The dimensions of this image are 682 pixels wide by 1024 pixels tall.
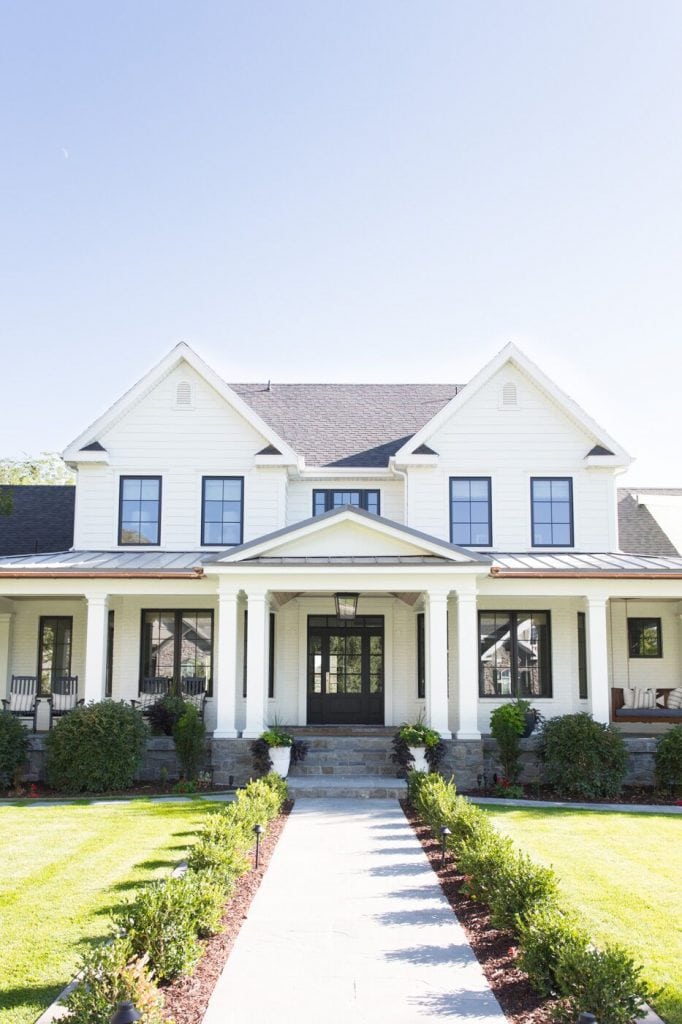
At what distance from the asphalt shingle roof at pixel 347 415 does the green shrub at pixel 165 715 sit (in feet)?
21.6

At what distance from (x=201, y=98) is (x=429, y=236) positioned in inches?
178

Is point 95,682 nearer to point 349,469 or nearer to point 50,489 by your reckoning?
point 349,469

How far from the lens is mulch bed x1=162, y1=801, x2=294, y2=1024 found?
19.2ft

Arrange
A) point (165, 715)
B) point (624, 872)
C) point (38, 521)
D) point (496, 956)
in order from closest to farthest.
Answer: point (496, 956) → point (624, 872) → point (165, 715) → point (38, 521)

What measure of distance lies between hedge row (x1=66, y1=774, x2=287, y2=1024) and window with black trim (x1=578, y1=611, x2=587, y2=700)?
478 inches

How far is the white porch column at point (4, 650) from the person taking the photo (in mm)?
20719

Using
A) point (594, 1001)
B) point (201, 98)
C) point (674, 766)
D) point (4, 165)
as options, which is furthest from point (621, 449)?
point (594, 1001)

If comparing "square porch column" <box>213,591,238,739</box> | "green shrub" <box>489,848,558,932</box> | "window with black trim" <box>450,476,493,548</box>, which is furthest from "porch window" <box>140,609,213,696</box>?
"green shrub" <box>489,848,558,932</box>

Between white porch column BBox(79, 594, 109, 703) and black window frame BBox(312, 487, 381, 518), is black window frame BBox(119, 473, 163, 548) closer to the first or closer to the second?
white porch column BBox(79, 594, 109, 703)

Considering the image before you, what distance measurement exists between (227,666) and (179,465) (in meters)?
5.47

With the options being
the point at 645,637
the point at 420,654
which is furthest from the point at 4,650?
the point at 645,637

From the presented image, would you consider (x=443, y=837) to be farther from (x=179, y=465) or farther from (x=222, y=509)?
(x=179, y=465)

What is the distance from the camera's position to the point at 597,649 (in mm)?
17766

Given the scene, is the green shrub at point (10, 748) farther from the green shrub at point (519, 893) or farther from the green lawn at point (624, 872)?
the green shrub at point (519, 893)
